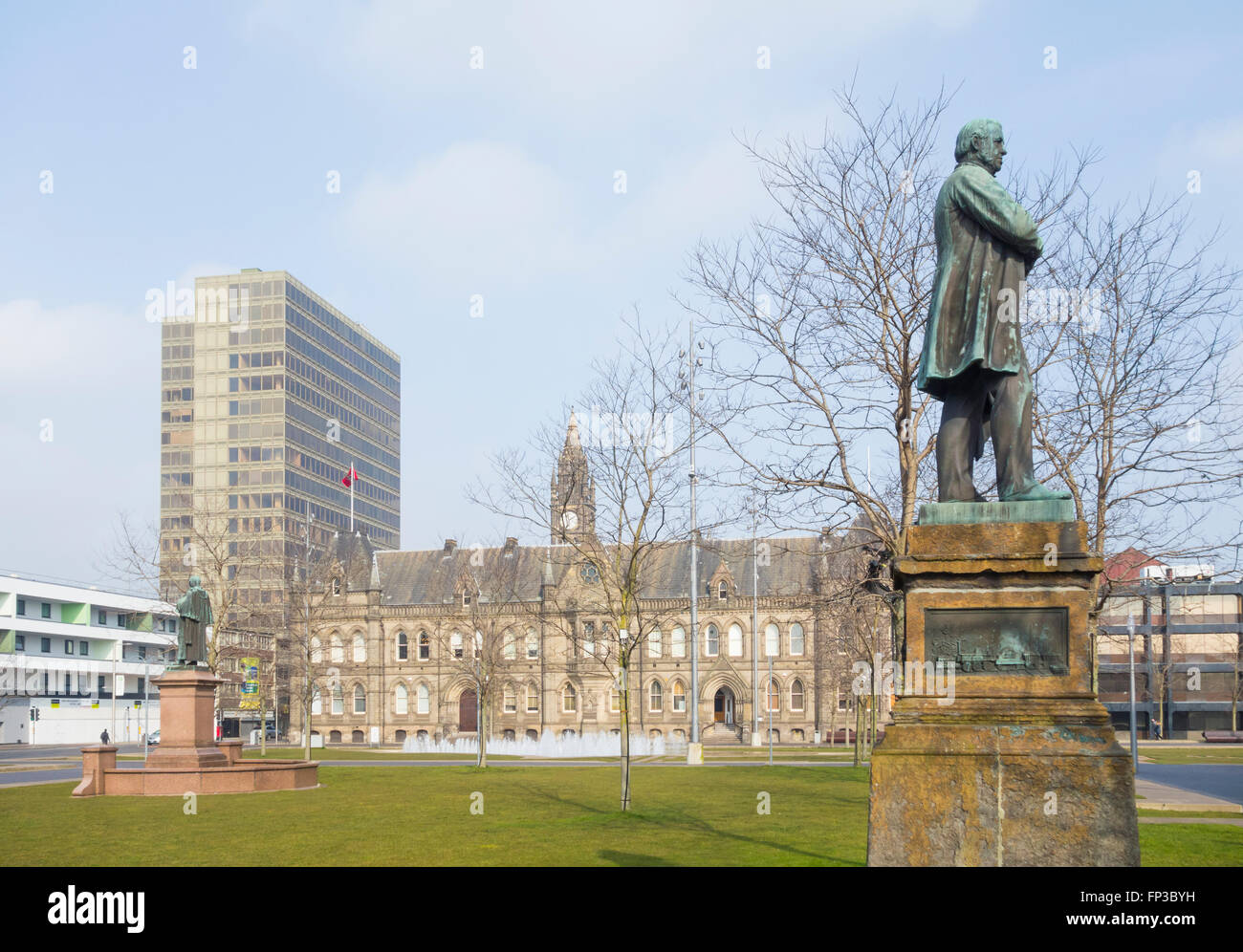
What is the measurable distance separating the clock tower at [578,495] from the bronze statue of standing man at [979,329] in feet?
45.5

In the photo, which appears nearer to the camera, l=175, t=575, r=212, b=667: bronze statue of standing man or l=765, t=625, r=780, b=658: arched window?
l=175, t=575, r=212, b=667: bronze statue of standing man

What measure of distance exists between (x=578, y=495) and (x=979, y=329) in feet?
57.0

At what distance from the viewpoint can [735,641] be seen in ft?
252

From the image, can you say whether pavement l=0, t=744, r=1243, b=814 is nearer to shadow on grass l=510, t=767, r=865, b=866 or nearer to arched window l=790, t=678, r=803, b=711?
shadow on grass l=510, t=767, r=865, b=866

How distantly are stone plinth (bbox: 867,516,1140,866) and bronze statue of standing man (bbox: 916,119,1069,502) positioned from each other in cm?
50

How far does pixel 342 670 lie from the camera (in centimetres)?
8619

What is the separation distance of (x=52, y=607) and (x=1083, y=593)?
9313cm

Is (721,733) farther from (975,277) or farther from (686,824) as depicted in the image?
(975,277)

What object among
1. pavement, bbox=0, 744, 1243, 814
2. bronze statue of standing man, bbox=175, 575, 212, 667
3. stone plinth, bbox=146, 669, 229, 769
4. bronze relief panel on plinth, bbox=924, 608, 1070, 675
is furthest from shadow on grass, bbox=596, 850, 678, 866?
bronze statue of standing man, bbox=175, 575, 212, 667

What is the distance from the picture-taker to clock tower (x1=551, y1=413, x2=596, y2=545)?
22.9 meters

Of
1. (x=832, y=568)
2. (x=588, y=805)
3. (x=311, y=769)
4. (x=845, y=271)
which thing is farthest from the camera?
(x=832, y=568)

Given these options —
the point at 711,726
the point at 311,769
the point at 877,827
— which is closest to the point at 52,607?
the point at 711,726

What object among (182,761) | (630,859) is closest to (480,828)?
(630,859)
